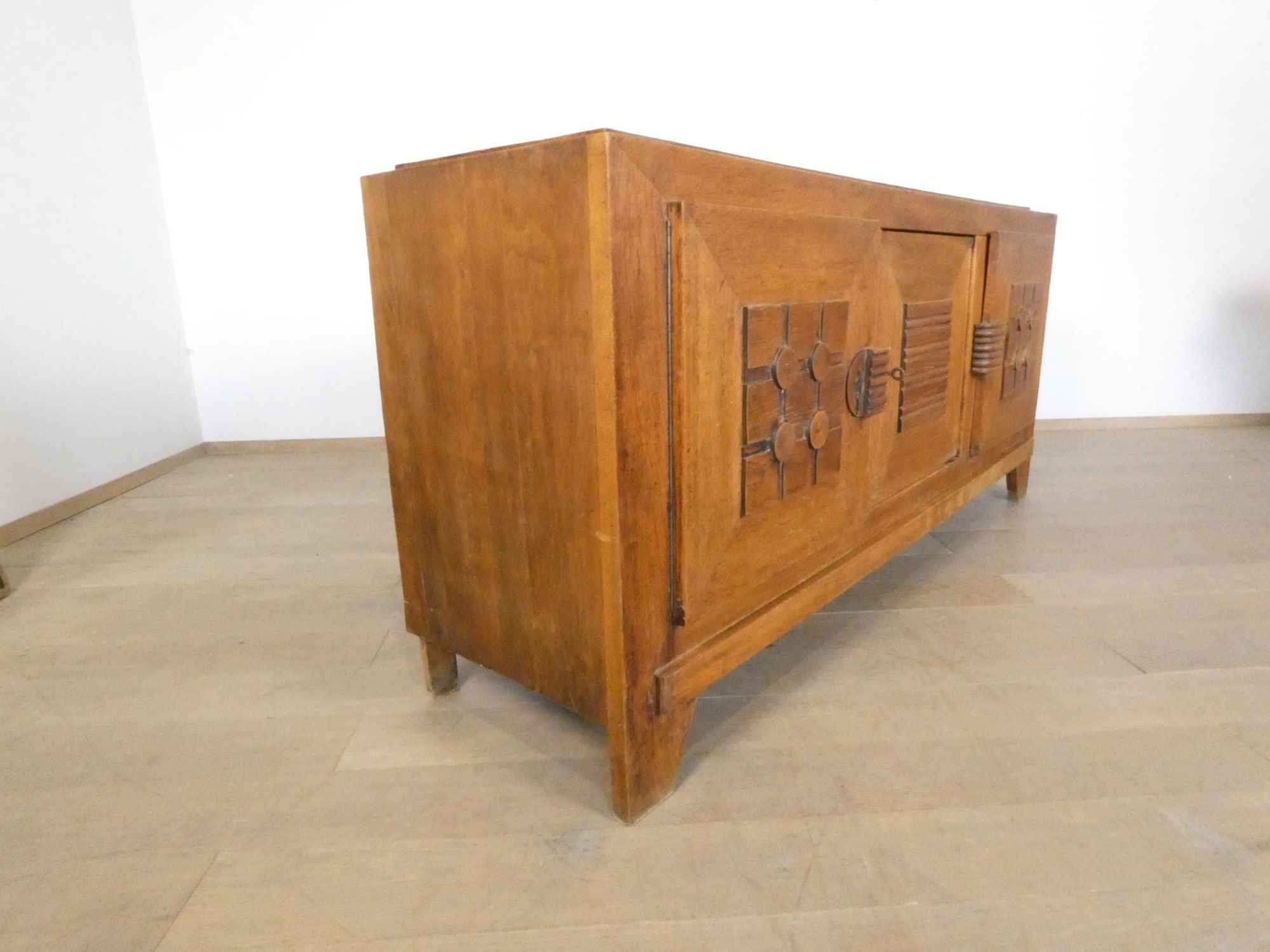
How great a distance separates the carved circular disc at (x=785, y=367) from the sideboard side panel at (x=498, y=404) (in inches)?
9.9

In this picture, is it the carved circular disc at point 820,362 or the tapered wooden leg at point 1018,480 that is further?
the tapered wooden leg at point 1018,480

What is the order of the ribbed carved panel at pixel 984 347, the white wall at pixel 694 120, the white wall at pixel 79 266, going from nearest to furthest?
the ribbed carved panel at pixel 984 347 → the white wall at pixel 79 266 → the white wall at pixel 694 120

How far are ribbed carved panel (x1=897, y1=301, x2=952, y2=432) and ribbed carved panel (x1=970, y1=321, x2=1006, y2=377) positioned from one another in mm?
111

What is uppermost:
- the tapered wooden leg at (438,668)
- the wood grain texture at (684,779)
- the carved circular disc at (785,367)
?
the carved circular disc at (785,367)

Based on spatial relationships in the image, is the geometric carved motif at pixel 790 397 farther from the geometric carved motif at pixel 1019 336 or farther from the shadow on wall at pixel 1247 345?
the shadow on wall at pixel 1247 345

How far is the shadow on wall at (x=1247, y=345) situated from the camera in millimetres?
2703

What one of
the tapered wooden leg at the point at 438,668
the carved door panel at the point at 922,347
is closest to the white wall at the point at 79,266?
the tapered wooden leg at the point at 438,668

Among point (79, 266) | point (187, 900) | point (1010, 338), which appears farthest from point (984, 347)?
point (79, 266)

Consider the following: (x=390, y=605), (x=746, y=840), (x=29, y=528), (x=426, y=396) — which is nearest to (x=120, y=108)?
(x=29, y=528)

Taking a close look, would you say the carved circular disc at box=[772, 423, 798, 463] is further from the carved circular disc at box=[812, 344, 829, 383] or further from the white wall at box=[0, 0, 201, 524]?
the white wall at box=[0, 0, 201, 524]

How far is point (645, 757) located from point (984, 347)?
3.31ft

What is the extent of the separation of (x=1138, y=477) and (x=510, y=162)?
2117mm

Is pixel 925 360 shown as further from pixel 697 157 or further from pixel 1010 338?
pixel 697 157

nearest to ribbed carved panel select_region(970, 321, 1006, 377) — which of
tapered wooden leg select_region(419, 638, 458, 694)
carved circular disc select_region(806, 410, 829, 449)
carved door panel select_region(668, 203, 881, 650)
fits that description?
carved door panel select_region(668, 203, 881, 650)
